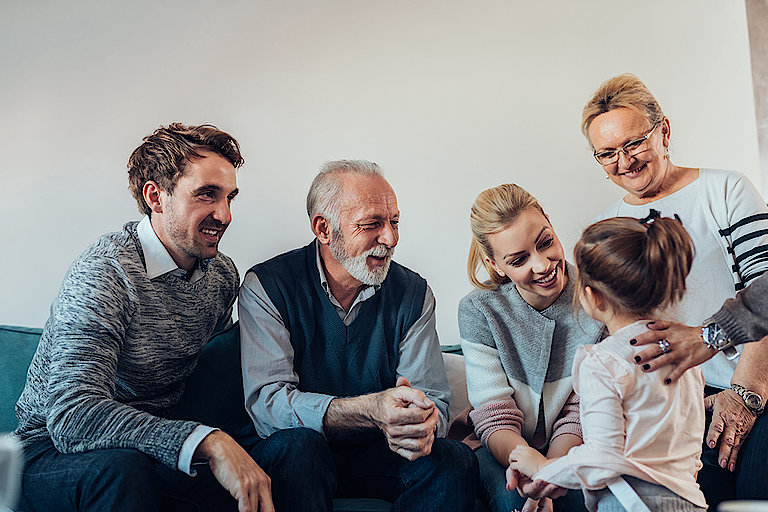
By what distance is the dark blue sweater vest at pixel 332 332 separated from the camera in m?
1.86

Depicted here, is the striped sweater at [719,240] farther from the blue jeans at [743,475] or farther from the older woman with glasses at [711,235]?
the blue jeans at [743,475]

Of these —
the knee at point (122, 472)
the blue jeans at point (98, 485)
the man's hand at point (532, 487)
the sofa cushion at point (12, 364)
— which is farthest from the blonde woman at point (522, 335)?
the sofa cushion at point (12, 364)

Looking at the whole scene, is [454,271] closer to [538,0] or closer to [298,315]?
[298,315]

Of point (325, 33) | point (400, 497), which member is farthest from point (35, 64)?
point (400, 497)

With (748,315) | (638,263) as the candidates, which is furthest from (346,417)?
(748,315)

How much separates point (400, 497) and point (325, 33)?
1739mm

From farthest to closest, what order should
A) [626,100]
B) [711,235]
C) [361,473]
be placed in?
[626,100]
[711,235]
[361,473]

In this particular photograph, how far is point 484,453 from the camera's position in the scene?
183 centimetres

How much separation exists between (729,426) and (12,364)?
199cm

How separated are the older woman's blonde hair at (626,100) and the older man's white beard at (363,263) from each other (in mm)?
791

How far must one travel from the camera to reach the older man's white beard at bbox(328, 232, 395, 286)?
1891 mm

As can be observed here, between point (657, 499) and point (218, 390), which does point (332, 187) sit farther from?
point (657, 499)

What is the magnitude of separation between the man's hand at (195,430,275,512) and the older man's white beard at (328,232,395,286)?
63cm

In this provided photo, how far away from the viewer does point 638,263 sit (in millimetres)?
1354
